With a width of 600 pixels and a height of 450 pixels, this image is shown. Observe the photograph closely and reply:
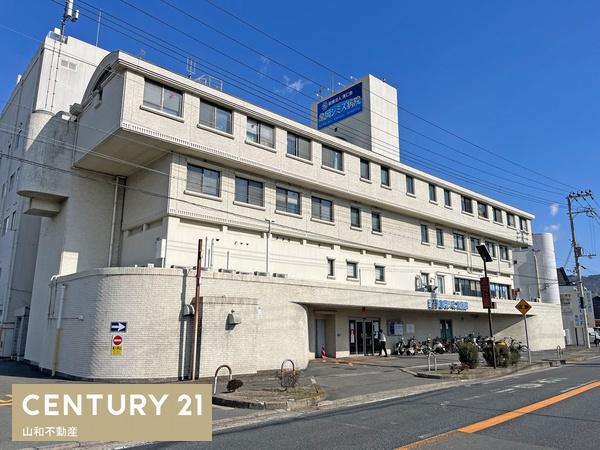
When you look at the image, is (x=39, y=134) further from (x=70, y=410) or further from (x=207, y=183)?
(x=70, y=410)

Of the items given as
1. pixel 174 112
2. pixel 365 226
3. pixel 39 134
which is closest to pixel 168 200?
pixel 174 112

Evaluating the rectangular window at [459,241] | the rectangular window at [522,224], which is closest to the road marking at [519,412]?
the rectangular window at [459,241]

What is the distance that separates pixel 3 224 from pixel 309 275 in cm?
2164

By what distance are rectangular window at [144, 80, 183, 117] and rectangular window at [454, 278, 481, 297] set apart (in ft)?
86.3

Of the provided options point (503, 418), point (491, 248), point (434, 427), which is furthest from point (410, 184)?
point (434, 427)

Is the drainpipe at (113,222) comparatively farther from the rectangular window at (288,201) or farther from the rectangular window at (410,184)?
the rectangular window at (410,184)

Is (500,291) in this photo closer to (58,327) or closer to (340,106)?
(340,106)

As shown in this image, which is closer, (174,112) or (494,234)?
(174,112)

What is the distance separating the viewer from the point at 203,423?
8773mm

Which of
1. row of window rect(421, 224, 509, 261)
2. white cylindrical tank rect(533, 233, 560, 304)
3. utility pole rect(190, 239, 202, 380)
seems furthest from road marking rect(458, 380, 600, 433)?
white cylindrical tank rect(533, 233, 560, 304)

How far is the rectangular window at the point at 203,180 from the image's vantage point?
2161cm

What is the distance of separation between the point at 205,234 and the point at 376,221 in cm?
1349

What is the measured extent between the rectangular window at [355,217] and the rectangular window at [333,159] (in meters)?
2.86

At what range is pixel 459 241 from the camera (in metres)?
38.8
